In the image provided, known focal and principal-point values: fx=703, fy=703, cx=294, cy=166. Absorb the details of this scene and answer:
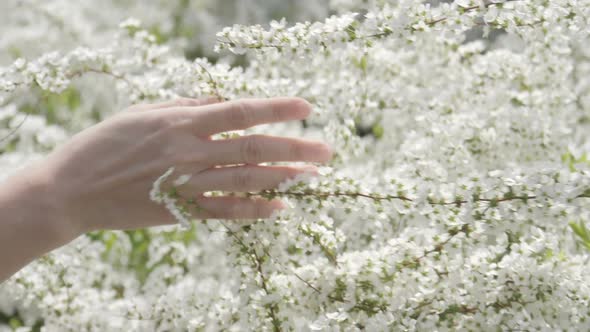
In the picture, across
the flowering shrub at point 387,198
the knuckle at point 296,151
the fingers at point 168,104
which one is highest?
the fingers at point 168,104

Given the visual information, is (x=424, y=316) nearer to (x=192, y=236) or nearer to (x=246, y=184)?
(x=246, y=184)

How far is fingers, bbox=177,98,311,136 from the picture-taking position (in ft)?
4.06

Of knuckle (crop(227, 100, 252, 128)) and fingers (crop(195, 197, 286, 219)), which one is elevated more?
knuckle (crop(227, 100, 252, 128))

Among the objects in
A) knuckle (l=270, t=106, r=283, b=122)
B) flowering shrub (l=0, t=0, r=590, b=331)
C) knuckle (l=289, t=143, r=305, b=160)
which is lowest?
flowering shrub (l=0, t=0, r=590, b=331)

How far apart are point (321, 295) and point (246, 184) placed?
31 cm

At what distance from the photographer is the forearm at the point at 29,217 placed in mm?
1260

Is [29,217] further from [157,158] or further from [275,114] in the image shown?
[275,114]

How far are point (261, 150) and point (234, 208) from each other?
139 mm

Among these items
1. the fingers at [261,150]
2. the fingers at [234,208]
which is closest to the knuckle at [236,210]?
the fingers at [234,208]

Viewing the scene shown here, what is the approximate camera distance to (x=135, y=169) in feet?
4.03

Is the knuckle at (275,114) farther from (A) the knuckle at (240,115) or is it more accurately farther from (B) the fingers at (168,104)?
(B) the fingers at (168,104)

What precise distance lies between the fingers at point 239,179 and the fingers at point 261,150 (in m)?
0.02

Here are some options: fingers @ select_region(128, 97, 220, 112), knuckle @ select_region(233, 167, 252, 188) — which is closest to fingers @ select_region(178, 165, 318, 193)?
knuckle @ select_region(233, 167, 252, 188)

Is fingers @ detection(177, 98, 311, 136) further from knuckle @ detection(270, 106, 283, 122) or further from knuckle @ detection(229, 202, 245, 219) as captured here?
knuckle @ detection(229, 202, 245, 219)
